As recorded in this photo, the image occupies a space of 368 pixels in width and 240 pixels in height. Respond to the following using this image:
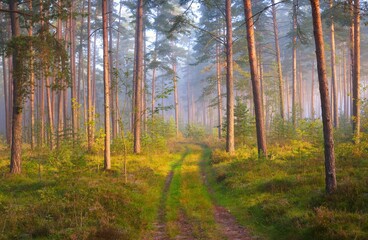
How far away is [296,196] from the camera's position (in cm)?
974

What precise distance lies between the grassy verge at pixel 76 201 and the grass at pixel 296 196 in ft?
10.2

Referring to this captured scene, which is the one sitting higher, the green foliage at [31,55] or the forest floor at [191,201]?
the green foliage at [31,55]

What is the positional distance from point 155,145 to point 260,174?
466 inches

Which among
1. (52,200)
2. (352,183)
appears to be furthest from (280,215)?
(52,200)

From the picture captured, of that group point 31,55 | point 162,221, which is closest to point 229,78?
point 31,55

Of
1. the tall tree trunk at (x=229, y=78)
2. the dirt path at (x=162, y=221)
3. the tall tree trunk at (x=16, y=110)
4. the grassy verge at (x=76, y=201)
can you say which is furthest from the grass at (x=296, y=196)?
the tall tree trunk at (x=16, y=110)

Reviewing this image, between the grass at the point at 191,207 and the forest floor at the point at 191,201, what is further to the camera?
the grass at the point at 191,207

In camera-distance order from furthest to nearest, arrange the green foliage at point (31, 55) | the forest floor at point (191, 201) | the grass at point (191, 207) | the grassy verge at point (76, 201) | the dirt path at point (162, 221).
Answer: the green foliage at point (31, 55)
the grass at point (191, 207)
the dirt path at point (162, 221)
the grassy verge at point (76, 201)
the forest floor at point (191, 201)

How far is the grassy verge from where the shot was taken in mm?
7449

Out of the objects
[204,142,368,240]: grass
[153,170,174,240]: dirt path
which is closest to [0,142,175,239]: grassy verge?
[153,170,174,240]: dirt path

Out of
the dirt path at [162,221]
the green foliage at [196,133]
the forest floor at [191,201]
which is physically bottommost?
the dirt path at [162,221]

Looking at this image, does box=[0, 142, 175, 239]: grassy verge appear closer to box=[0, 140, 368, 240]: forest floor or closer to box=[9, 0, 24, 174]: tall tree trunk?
box=[0, 140, 368, 240]: forest floor

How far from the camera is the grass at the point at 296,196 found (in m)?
6.87

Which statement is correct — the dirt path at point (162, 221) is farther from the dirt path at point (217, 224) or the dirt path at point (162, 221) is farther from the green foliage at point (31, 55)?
the green foliage at point (31, 55)
